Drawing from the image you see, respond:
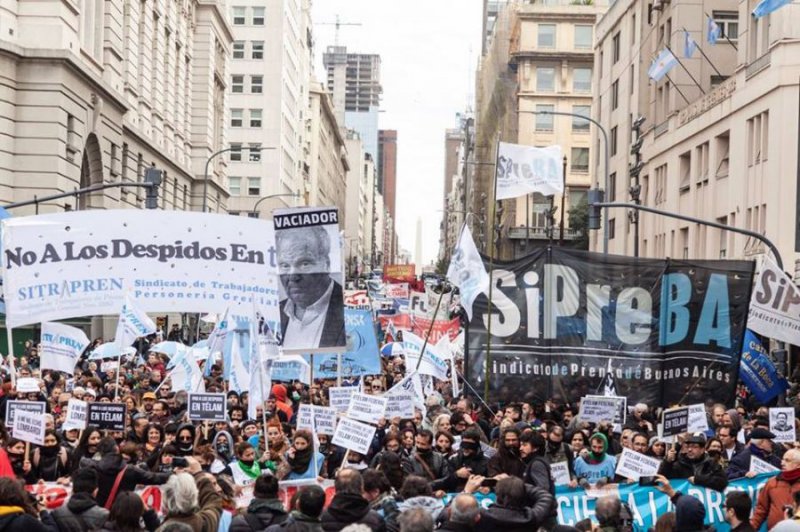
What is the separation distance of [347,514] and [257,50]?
322 ft

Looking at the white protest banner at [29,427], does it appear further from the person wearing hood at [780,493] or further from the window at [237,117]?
the window at [237,117]

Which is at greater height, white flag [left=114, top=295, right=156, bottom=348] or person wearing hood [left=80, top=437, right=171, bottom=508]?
white flag [left=114, top=295, right=156, bottom=348]

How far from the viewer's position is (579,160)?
88.1 m

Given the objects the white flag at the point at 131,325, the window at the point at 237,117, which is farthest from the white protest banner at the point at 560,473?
the window at the point at 237,117

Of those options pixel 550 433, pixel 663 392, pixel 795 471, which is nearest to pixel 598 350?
pixel 663 392

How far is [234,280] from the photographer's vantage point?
51.4ft

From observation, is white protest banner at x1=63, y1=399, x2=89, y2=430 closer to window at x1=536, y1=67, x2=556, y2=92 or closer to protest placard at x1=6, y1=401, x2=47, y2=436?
protest placard at x1=6, y1=401, x2=47, y2=436

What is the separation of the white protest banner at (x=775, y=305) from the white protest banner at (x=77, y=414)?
28.1ft

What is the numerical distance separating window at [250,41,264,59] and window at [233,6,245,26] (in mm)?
2024

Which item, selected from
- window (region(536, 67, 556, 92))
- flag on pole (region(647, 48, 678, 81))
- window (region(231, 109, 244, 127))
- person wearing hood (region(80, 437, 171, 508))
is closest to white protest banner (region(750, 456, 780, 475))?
person wearing hood (region(80, 437, 171, 508))

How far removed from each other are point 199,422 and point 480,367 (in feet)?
12.8

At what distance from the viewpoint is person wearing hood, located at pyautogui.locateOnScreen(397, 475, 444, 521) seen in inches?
377

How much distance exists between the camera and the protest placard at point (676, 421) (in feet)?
43.1

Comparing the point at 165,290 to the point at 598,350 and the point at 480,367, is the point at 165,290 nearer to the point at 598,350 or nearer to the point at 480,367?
the point at 480,367
